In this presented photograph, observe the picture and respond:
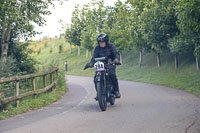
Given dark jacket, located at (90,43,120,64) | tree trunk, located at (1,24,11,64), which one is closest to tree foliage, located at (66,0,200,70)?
dark jacket, located at (90,43,120,64)

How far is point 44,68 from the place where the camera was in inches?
681

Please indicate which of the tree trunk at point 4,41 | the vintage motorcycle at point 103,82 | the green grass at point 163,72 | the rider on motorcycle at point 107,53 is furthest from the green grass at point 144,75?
the rider on motorcycle at point 107,53

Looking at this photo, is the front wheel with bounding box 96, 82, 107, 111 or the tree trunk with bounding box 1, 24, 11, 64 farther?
the tree trunk with bounding box 1, 24, 11, 64

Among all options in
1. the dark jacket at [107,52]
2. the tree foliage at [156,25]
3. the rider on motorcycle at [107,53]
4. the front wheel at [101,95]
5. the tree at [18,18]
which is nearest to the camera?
the front wheel at [101,95]

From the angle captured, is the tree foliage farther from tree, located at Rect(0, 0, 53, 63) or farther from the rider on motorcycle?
tree, located at Rect(0, 0, 53, 63)

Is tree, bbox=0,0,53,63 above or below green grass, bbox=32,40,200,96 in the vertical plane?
above

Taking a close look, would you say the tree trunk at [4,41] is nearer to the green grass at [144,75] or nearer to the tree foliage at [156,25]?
the green grass at [144,75]

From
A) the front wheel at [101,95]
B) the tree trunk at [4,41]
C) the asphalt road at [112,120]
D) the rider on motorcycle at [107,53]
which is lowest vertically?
the asphalt road at [112,120]

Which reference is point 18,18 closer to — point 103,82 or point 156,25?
point 103,82

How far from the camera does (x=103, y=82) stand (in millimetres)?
9320

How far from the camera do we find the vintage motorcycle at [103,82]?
29.5ft

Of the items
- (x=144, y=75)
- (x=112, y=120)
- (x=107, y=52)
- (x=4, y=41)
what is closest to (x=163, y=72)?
(x=144, y=75)

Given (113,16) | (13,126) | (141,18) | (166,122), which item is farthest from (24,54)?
(113,16)

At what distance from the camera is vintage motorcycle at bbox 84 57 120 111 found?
8984 mm
